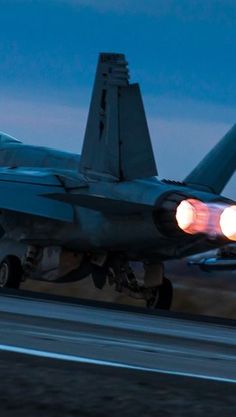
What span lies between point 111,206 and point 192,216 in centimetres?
171

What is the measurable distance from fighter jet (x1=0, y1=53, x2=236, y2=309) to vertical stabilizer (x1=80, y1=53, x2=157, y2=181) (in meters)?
0.02

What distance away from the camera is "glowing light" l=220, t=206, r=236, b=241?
64.4 feet

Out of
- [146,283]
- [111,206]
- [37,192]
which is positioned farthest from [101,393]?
[146,283]

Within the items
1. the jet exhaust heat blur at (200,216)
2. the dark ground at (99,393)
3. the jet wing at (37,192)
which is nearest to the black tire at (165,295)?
the jet wing at (37,192)

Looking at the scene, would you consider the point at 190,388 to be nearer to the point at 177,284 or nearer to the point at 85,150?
the point at 85,150

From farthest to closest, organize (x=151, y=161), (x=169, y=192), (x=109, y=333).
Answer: (x=151, y=161) → (x=169, y=192) → (x=109, y=333)

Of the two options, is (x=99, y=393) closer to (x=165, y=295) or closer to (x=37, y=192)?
(x=37, y=192)

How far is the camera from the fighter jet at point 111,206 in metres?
21.0

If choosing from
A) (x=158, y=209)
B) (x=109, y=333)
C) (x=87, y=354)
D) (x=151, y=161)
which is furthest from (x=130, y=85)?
(x=87, y=354)

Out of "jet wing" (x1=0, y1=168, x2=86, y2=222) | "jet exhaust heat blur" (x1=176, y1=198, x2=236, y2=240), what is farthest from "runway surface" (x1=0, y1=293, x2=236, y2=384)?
"jet wing" (x1=0, y1=168, x2=86, y2=222)

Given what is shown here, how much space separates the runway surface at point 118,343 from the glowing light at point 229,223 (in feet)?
17.5

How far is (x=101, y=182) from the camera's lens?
75.9 ft

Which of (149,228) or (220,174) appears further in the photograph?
(220,174)

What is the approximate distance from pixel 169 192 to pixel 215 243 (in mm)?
1747
